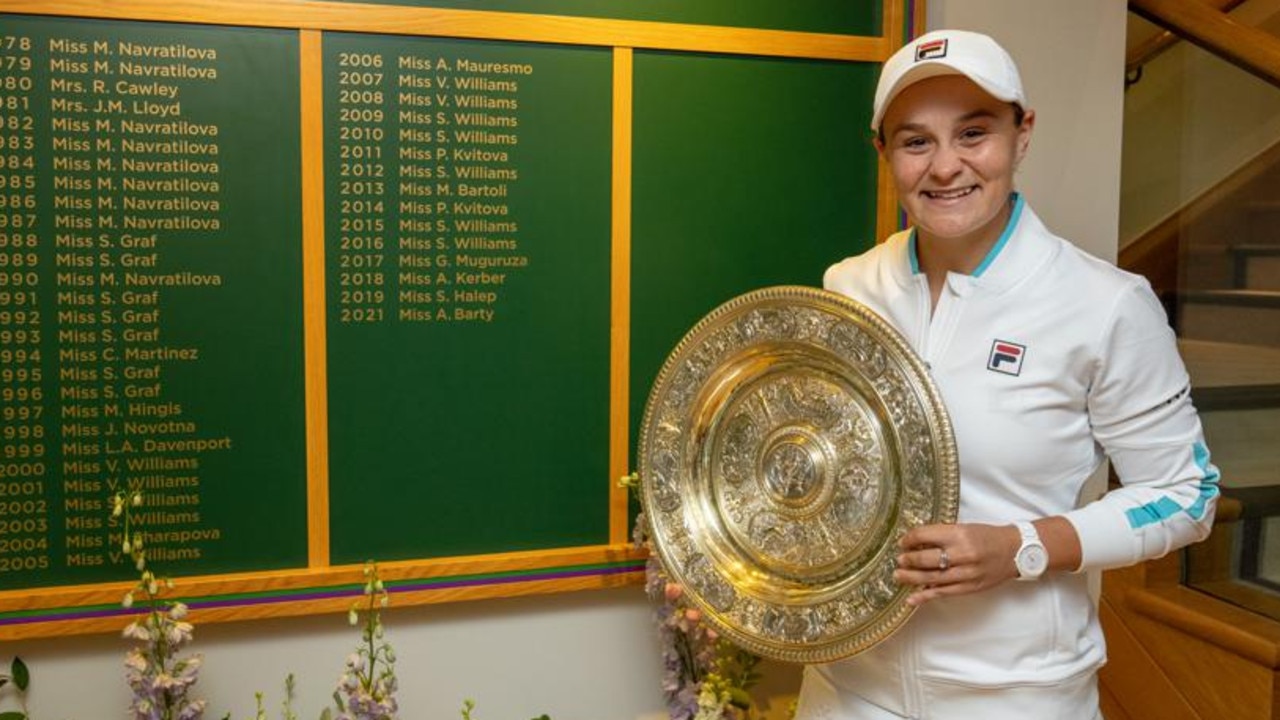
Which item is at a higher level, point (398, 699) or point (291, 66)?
point (291, 66)

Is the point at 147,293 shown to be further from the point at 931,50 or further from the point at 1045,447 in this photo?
the point at 1045,447

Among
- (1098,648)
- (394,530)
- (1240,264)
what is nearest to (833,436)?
(1098,648)

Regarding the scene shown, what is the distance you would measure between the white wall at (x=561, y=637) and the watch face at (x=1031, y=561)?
1.20m

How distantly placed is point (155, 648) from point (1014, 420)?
5.15 ft

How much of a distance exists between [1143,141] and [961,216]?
2133 mm

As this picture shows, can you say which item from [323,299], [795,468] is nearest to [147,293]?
[323,299]

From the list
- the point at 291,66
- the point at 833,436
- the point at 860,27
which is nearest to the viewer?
the point at 833,436

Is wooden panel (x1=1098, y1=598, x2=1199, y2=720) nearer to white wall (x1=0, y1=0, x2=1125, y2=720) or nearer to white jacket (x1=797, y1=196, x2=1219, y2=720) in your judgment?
white wall (x1=0, y1=0, x2=1125, y2=720)

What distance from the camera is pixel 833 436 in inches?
60.6

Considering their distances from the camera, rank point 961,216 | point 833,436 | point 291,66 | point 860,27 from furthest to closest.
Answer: point 860,27, point 291,66, point 833,436, point 961,216

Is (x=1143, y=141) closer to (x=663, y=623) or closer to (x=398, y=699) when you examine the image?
(x=663, y=623)

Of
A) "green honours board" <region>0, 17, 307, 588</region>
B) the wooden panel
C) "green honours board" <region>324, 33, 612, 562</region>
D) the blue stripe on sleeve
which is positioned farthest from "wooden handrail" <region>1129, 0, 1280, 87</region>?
"green honours board" <region>0, 17, 307, 588</region>

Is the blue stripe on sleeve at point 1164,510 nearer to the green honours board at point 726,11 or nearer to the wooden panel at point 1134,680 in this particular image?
the green honours board at point 726,11

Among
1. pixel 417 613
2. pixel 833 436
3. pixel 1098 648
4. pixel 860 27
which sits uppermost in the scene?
pixel 860 27
